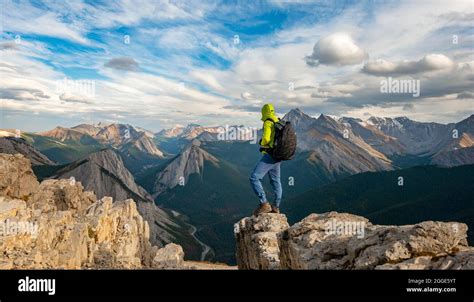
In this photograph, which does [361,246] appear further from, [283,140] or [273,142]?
[273,142]

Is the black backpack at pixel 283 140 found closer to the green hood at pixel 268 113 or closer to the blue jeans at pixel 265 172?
the green hood at pixel 268 113

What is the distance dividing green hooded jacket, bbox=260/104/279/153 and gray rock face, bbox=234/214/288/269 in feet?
23.1

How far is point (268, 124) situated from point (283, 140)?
3.95ft

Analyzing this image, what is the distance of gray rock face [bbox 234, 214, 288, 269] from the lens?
74.8ft

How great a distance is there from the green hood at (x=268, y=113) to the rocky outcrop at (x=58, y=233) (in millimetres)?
19480

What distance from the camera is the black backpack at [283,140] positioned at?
19.7 meters

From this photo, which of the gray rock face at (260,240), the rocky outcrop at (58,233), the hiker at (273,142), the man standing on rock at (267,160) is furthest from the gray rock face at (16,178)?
the hiker at (273,142)

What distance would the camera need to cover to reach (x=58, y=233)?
143 ft

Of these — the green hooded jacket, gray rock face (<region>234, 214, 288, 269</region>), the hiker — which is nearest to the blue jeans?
the hiker

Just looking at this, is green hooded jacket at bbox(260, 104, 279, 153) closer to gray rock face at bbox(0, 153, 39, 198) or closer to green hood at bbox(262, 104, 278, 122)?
green hood at bbox(262, 104, 278, 122)

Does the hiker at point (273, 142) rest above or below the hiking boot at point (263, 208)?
above
